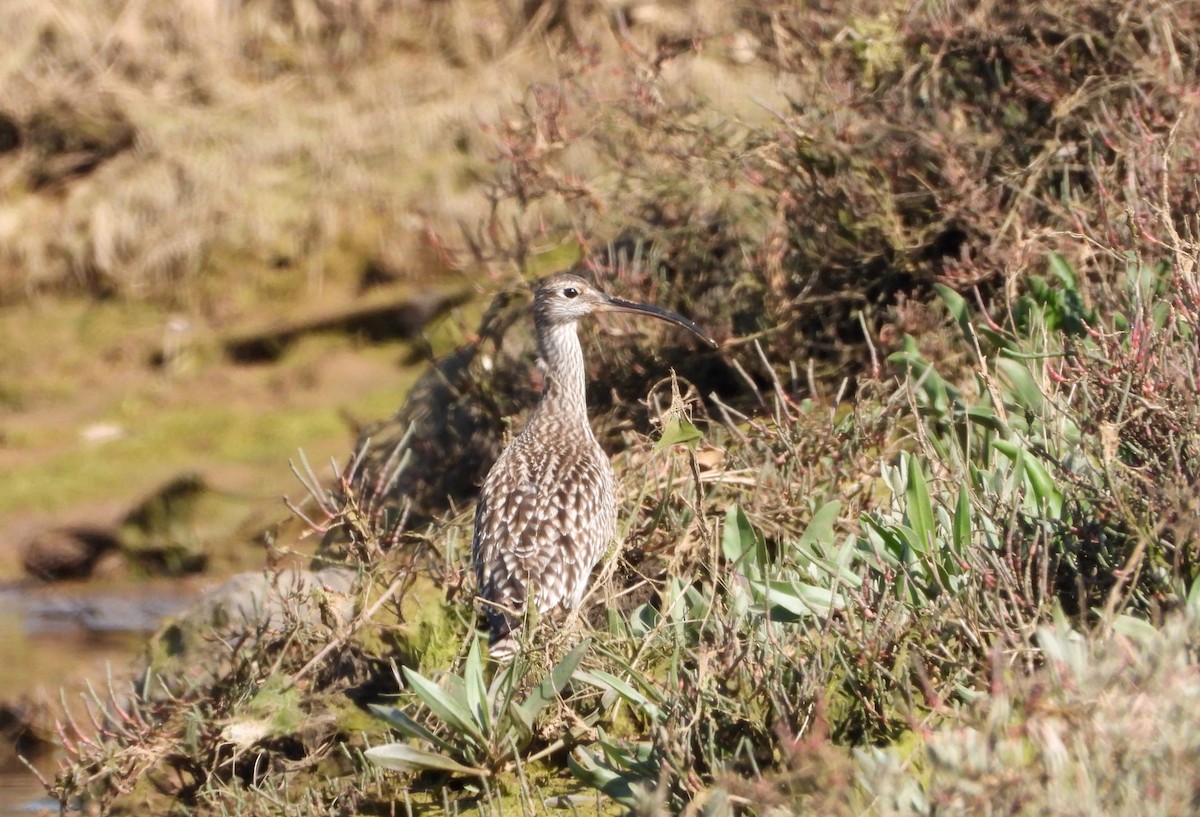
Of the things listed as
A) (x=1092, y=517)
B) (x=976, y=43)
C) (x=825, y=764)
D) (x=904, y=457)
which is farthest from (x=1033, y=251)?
(x=825, y=764)

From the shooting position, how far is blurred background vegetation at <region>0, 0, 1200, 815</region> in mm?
4242

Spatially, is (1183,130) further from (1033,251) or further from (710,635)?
(710,635)

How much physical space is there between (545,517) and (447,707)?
1278mm

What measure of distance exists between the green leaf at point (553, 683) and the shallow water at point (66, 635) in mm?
3087

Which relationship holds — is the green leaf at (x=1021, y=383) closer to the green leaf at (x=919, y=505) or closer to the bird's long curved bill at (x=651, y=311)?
the green leaf at (x=919, y=505)

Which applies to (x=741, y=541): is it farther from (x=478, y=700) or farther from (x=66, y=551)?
(x=66, y=551)

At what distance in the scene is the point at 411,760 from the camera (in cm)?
487

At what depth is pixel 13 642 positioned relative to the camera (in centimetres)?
1001

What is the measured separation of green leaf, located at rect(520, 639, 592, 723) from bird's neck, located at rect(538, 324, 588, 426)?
1.89 m

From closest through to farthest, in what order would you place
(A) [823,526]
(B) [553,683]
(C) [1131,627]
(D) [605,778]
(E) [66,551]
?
(C) [1131,627]
(D) [605,778]
(B) [553,683]
(A) [823,526]
(E) [66,551]

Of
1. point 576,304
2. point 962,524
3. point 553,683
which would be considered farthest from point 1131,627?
point 576,304

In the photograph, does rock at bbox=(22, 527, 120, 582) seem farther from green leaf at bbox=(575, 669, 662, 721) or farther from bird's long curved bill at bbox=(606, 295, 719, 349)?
green leaf at bbox=(575, 669, 662, 721)

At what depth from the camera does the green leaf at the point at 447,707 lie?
478 cm

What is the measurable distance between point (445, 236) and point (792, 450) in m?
7.35
